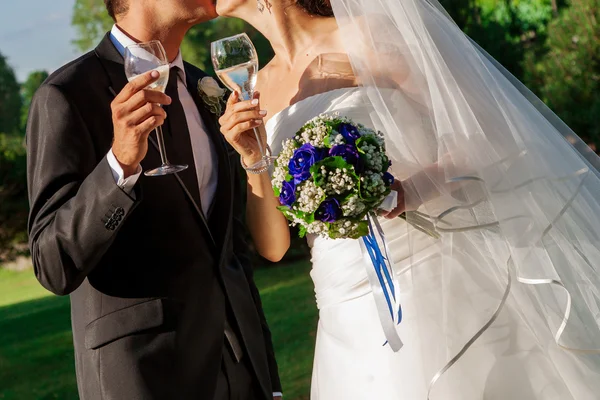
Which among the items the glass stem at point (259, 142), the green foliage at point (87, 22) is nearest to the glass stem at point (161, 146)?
the glass stem at point (259, 142)

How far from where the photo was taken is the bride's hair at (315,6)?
14.4 feet

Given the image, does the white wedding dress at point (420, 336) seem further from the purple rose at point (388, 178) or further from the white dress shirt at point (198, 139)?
the white dress shirt at point (198, 139)

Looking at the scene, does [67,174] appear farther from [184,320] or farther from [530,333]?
[530,333]

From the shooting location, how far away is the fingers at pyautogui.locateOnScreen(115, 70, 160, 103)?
2.75 m

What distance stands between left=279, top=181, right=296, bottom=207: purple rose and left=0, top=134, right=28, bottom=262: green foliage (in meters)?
12.4

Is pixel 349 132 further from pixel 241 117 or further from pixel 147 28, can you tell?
pixel 147 28

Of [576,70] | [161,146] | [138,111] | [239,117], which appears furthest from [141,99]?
[576,70]

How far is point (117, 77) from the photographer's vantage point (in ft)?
11.0

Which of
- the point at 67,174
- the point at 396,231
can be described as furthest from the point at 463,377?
the point at 67,174

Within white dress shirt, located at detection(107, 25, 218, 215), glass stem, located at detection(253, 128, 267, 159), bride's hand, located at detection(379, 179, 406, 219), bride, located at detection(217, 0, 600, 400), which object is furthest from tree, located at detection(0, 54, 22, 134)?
bride's hand, located at detection(379, 179, 406, 219)

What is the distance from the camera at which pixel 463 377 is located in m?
3.51

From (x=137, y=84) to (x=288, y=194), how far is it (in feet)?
2.92

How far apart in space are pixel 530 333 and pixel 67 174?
1.97 m

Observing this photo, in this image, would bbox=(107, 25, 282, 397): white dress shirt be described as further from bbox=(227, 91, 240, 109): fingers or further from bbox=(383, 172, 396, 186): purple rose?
bbox=(383, 172, 396, 186): purple rose
